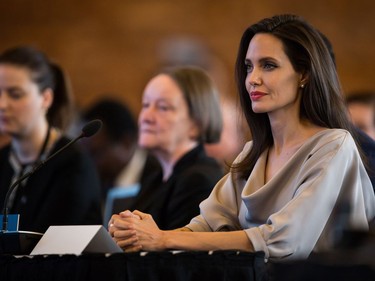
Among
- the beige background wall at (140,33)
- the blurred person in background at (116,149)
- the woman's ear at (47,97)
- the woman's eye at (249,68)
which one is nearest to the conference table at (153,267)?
the woman's eye at (249,68)

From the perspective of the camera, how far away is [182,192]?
396 centimetres

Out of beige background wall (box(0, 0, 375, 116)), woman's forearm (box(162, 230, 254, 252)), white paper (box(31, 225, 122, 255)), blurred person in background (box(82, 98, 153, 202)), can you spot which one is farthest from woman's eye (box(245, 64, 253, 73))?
beige background wall (box(0, 0, 375, 116))

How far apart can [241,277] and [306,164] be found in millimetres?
505

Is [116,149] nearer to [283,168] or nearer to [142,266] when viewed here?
[283,168]

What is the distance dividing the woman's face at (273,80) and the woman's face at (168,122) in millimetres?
1527

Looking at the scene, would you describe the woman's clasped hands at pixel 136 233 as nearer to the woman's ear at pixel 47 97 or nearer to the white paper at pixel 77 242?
the white paper at pixel 77 242

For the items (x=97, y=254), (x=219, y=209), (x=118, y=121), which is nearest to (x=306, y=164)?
(x=219, y=209)

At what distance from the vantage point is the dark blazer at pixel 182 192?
154 inches

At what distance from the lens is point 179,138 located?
4.37m

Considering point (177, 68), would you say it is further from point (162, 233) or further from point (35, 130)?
point (162, 233)

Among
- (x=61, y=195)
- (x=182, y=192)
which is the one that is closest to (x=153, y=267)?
(x=182, y=192)

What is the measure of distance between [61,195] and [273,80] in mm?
1917

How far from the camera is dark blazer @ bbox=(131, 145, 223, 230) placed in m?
3.90

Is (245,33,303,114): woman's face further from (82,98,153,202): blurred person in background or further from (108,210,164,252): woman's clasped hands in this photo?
(82,98,153,202): blurred person in background
